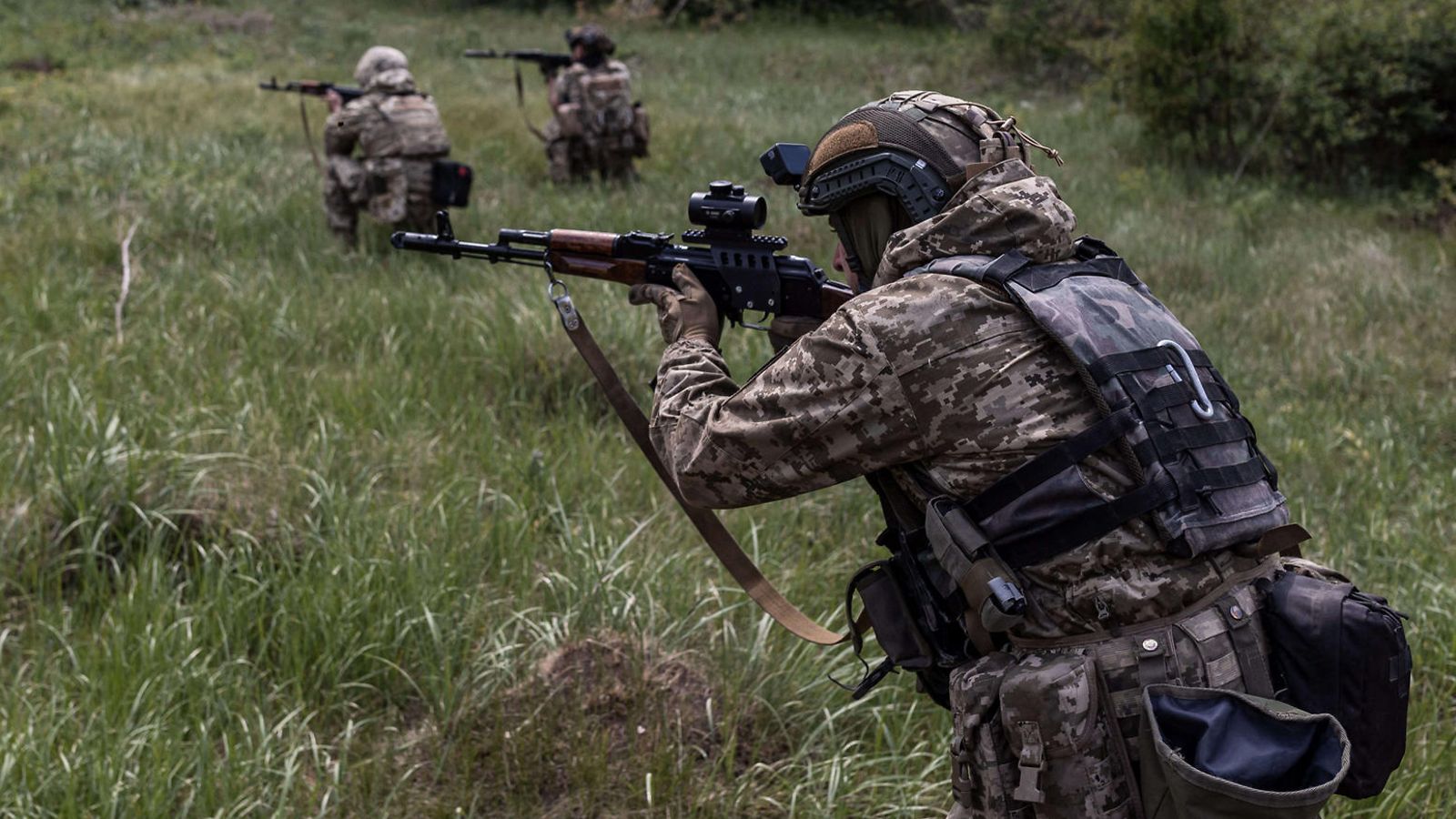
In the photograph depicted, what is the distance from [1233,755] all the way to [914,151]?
1187mm

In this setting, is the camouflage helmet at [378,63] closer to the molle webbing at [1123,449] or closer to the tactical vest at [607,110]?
the tactical vest at [607,110]

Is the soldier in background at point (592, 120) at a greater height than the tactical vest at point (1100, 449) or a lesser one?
lesser

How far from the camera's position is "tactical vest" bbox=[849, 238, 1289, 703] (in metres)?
2.14

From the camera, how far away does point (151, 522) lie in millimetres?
4449

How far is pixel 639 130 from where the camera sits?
10602mm

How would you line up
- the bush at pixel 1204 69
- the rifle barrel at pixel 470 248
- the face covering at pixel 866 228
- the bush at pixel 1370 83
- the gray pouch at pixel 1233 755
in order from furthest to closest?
the bush at pixel 1204 69, the bush at pixel 1370 83, the rifle barrel at pixel 470 248, the face covering at pixel 866 228, the gray pouch at pixel 1233 755

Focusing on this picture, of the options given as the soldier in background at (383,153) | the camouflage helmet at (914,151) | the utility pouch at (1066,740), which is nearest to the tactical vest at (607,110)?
the soldier in background at (383,153)

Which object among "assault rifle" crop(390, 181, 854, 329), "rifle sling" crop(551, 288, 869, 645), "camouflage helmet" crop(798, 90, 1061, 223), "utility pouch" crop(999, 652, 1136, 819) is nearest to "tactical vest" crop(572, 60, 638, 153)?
"rifle sling" crop(551, 288, 869, 645)

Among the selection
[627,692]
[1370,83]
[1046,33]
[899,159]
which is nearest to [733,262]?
[899,159]

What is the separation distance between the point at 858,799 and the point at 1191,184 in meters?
9.10

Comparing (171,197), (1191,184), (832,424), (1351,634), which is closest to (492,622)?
(832,424)

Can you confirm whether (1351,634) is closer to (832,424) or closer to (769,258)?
(832,424)

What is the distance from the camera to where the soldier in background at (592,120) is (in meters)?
10.4

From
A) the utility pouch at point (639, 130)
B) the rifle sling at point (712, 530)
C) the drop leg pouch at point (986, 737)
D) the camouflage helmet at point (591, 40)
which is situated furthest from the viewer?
the camouflage helmet at point (591, 40)
